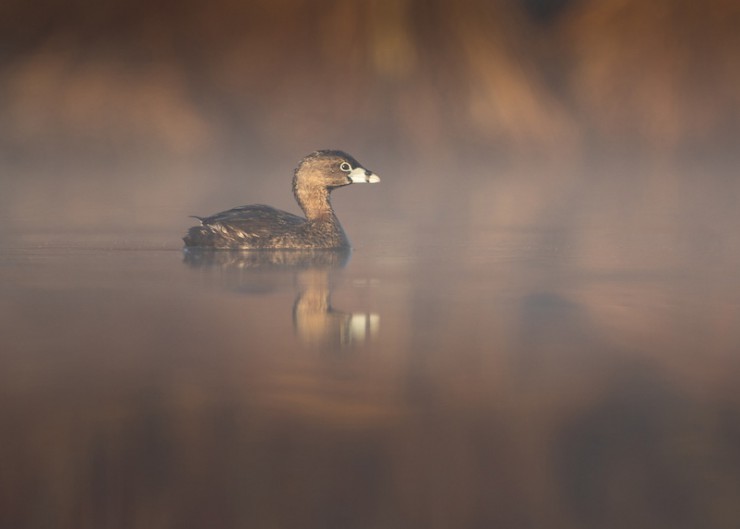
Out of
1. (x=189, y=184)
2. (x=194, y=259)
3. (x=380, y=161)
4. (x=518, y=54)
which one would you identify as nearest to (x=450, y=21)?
(x=518, y=54)

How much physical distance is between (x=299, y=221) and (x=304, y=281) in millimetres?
2143

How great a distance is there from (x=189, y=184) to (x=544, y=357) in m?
24.6

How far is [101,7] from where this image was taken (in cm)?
5731

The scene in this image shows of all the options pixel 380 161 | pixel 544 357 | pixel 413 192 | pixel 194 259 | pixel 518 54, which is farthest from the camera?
pixel 518 54

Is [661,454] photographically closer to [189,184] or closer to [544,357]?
[544,357]

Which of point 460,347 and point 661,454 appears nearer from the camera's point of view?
point 661,454

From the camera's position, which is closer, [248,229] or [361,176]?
[248,229]

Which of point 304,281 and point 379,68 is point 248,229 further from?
point 379,68

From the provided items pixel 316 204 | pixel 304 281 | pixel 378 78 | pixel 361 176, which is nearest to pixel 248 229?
pixel 316 204

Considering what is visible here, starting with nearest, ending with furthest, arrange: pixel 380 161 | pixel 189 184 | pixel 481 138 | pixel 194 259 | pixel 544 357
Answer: pixel 544 357, pixel 194 259, pixel 189 184, pixel 380 161, pixel 481 138

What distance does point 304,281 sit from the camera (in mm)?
11055

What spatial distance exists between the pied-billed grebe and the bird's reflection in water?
10 centimetres

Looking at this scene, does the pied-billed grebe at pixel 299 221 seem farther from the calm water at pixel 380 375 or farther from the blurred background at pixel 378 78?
the blurred background at pixel 378 78

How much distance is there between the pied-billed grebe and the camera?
12.8 m
